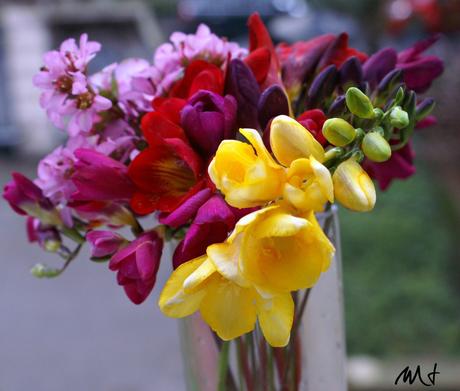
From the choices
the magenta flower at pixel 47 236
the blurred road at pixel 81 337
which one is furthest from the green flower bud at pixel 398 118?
the blurred road at pixel 81 337

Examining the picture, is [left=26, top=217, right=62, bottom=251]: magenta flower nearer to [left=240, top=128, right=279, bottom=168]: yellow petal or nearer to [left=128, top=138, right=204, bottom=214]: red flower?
[left=128, top=138, right=204, bottom=214]: red flower

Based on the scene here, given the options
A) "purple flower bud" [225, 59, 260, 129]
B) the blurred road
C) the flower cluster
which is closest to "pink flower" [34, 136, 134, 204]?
the flower cluster

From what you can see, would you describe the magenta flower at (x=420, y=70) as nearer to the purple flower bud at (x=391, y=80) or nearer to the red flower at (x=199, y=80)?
the purple flower bud at (x=391, y=80)

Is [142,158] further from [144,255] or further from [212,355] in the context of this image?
[212,355]

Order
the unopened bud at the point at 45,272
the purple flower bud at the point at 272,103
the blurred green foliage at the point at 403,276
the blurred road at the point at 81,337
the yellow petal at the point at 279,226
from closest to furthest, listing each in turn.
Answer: the yellow petal at the point at 279,226 → the purple flower bud at the point at 272,103 → the unopened bud at the point at 45,272 → the blurred green foliage at the point at 403,276 → the blurred road at the point at 81,337

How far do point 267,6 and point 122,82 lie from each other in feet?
22.3

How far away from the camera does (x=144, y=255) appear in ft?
1.76

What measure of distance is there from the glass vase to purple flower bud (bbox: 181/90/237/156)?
13 cm

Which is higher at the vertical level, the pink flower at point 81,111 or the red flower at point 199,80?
the red flower at point 199,80

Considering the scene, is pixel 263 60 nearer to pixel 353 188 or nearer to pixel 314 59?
pixel 314 59

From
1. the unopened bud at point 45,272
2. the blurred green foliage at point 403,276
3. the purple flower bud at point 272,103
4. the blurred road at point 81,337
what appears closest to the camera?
the purple flower bud at point 272,103

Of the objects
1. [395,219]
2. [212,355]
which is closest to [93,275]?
[395,219]

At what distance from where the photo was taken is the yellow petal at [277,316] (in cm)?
49

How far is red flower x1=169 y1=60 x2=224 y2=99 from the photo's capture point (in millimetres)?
567
